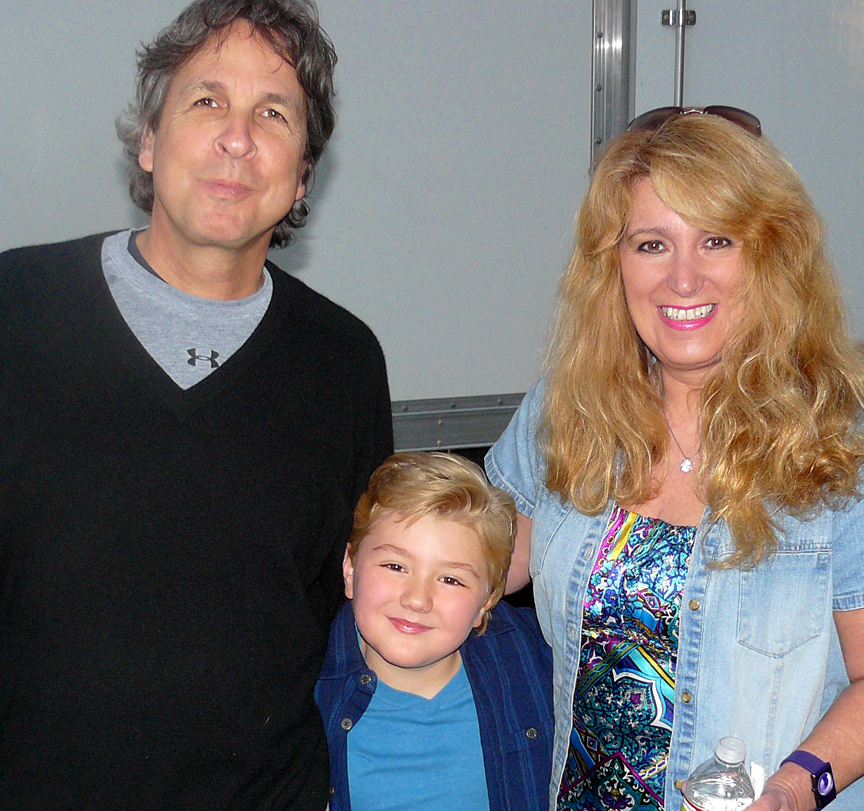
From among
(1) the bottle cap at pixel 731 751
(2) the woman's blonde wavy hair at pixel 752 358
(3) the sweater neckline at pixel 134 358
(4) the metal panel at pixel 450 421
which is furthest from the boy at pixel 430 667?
(4) the metal panel at pixel 450 421

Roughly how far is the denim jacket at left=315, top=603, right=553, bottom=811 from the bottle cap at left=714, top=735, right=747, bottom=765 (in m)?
0.54

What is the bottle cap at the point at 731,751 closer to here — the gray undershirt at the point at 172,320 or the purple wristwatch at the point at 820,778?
the purple wristwatch at the point at 820,778

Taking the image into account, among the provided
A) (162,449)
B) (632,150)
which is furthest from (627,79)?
(162,449)

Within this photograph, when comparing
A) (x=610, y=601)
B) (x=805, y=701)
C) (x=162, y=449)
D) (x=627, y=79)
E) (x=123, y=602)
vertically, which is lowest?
(x=805, y=701)

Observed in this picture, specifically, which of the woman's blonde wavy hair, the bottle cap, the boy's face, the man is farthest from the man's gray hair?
the bottle cap

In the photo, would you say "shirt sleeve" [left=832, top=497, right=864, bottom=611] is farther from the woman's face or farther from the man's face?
the man's face

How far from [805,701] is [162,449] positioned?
1.27 metres

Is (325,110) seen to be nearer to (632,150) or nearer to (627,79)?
(632,150)

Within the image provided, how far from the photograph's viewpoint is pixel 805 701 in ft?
5.63

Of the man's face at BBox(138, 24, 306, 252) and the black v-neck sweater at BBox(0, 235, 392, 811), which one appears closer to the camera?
the black v-neck sweater at BBox(0, 235, 392, 811)

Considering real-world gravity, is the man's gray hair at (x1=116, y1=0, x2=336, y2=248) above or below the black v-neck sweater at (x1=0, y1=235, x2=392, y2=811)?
above

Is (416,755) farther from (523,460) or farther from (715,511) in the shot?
(715,511)

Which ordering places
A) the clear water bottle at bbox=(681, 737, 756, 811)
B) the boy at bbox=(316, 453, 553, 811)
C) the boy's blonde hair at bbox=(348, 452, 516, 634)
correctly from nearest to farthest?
the clear water bottle at bbox=(681, 737, 756, 811)
the boy at bbox=(316, 453, 553, 811)
the boy's blonde hair at bbox=(348, 452, 516, 634)

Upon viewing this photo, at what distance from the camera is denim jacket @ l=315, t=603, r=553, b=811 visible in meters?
1.93
